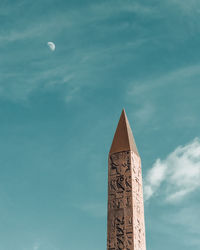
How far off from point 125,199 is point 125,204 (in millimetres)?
204

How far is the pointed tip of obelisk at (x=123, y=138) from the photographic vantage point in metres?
19.7

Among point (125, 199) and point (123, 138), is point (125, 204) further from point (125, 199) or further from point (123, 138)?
point (123, 138)

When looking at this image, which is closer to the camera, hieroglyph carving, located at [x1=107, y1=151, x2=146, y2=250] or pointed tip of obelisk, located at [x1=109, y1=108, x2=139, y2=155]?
hieroglyph carving, located at [x1=107, y1=151, x2=146, y2=250]

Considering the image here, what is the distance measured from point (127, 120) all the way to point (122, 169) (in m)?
3.31

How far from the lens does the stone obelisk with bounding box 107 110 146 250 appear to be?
1742cm

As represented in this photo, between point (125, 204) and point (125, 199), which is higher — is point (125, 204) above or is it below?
below

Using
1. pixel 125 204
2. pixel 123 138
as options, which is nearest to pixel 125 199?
pixel 125 204

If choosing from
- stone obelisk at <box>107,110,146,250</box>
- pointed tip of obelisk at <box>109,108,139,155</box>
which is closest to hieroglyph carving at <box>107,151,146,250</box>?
stone obelisk at <box>107,110,146,250</box>

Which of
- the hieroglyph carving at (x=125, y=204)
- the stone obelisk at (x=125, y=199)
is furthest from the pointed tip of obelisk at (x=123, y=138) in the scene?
the hieroglyph carving at (x=125, y=204)

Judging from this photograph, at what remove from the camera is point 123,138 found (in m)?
20.3

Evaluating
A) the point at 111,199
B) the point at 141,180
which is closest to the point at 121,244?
the point at 111,199

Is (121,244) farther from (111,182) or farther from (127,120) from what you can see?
(127,120)

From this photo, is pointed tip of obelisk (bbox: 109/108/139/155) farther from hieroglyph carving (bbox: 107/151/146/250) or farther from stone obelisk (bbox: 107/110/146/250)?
hieroglyph carving (bbox: 107/151/146/250)

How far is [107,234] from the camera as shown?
17797 mm
